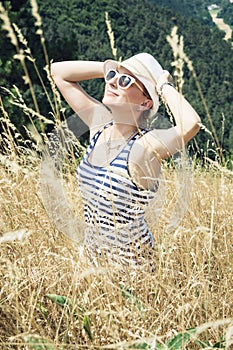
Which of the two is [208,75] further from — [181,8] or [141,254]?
[141,254]

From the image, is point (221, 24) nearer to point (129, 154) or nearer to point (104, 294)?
point (129, 154)

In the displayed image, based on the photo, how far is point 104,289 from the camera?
4.25 ft

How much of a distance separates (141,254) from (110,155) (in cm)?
33

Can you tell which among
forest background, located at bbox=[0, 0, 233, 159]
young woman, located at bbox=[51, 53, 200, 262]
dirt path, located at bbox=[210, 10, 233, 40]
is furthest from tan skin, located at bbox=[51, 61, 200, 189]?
dirt path, located at bbox=[210, 10, 233, 40]

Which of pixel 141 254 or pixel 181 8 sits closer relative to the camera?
pixel 141 254

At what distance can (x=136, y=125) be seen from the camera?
154cm

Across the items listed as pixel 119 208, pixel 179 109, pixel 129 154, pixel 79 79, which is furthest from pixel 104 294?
pixel 79 79

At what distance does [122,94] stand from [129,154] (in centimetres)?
20

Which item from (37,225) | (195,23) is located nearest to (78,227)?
(37,225)

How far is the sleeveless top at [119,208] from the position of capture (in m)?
1.56

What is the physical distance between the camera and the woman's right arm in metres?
1.88

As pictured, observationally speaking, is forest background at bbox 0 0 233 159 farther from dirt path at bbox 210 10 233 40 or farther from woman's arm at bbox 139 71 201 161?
woman's arm at bbox 139 71 201 161

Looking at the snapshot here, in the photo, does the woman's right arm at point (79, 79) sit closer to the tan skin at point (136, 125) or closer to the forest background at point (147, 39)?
the tan skin at point (136, 125)

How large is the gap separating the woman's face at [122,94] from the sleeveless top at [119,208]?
117 millimetres
